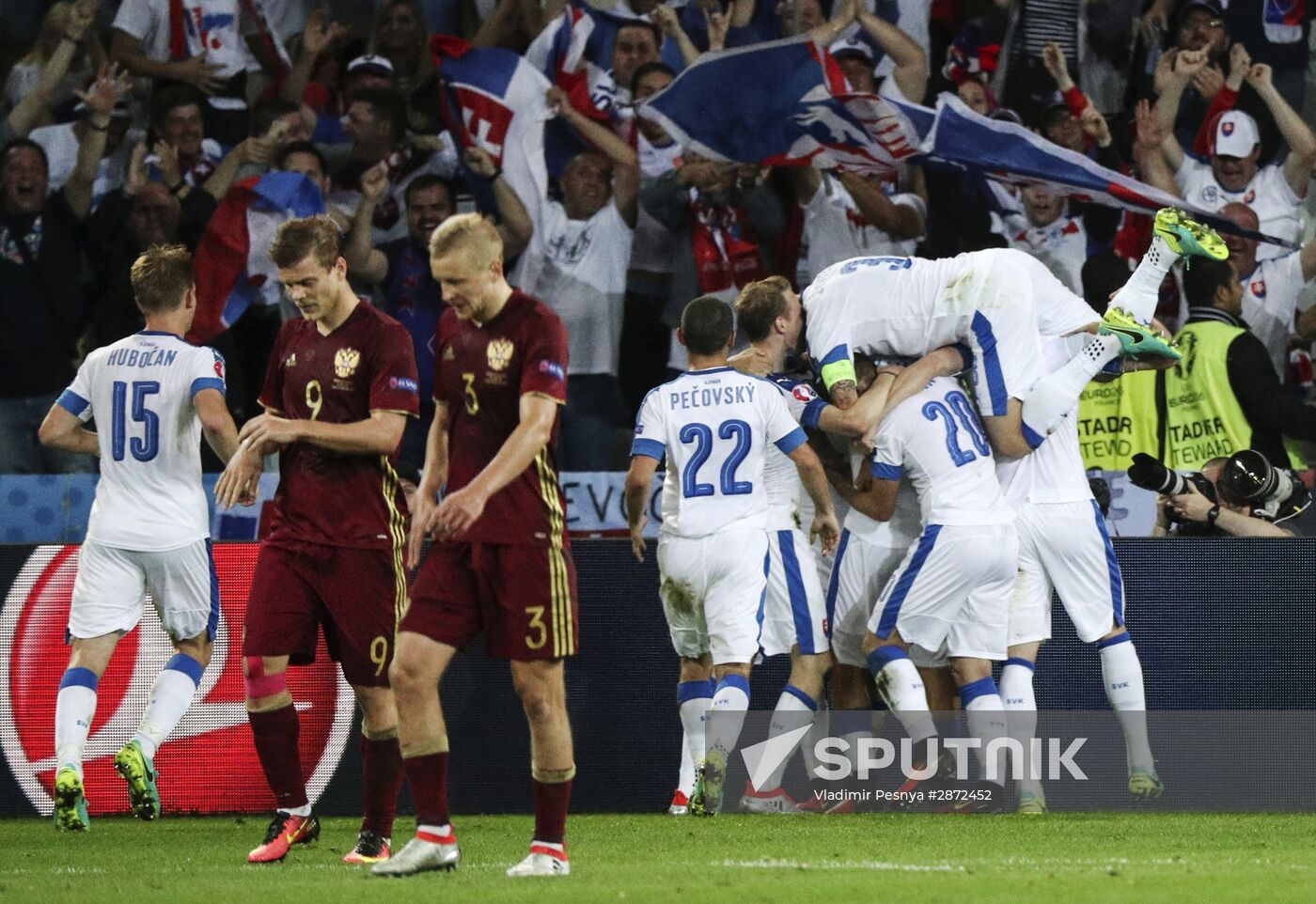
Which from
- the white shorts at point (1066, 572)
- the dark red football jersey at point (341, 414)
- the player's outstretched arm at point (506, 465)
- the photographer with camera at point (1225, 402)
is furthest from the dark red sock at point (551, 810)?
the photographer with camera at point (1225, 402)

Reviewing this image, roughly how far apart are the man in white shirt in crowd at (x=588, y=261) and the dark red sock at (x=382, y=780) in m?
5.43

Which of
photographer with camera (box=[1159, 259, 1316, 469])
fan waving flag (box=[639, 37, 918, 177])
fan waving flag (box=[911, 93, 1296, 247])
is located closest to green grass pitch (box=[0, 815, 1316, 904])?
photographer with camera (box=[1159, 259, 1316, 469])

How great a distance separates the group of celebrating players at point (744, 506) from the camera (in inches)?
214

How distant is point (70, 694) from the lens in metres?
6.56

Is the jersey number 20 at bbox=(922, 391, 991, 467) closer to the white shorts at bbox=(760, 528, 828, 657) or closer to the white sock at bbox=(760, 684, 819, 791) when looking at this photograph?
the white shorts at bbox=(760, 528, 828, 657)

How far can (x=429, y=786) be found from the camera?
4.76m

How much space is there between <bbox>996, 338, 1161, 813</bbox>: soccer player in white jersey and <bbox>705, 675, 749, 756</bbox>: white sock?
1.08 metres

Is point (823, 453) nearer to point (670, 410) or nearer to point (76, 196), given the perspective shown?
point (670, 410)

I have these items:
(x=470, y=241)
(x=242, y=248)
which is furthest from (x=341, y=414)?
(x=242, y=248)

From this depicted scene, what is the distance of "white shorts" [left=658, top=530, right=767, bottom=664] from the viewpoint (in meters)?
6.82

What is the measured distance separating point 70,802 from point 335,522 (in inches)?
76.1

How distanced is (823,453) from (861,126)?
3.64 metres

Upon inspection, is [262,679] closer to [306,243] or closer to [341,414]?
[341,414]

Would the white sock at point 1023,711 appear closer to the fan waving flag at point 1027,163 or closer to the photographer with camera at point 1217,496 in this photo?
the photographer with camera at point 1217,496
